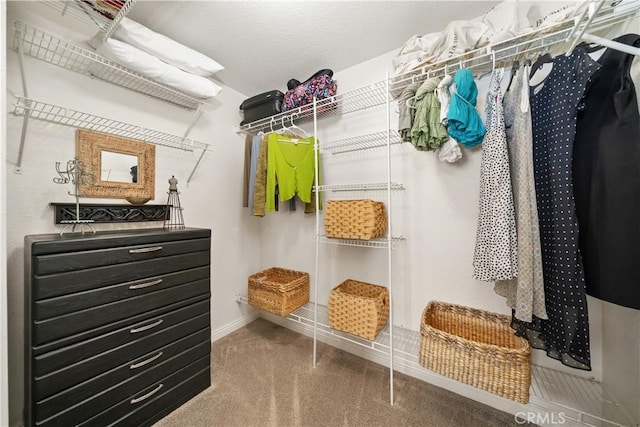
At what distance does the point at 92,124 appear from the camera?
1373 mm

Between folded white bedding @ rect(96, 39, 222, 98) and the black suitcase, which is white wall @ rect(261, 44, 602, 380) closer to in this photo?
the black suitcase

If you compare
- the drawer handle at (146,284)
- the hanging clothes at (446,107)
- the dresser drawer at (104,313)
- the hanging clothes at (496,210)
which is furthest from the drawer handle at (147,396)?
the hanging clothes at (446,107)

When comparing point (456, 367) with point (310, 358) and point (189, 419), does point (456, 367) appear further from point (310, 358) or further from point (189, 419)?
point (189, 419)

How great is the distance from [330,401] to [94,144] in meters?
2.09

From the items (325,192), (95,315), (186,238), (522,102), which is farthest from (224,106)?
(522,102)

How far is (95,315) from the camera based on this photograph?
1.03 m

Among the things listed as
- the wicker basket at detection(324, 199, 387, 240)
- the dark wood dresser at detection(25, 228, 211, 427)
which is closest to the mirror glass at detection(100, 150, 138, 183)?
the dark wood dresser at detection(25, 228, 211, 427)

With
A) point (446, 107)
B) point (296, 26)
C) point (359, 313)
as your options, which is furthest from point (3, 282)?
point (446, 107)

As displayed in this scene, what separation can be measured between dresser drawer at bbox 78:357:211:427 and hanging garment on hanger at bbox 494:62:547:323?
68.4 inches

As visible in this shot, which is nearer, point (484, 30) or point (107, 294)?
point (107, 294)

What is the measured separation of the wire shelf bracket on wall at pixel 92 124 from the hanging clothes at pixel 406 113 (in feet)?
4.83

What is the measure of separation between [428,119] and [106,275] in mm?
1800

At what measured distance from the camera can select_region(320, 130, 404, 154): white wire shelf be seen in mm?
1674

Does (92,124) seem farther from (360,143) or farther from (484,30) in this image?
(484,30)
